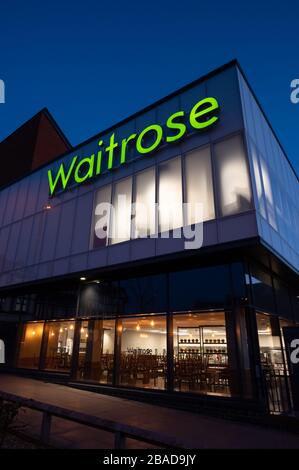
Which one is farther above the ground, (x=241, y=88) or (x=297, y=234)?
(x=241, y=88)

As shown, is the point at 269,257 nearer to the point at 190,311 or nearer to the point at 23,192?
the point at 190,311

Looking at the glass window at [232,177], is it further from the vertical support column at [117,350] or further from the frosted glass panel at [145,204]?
the vertical support column at [117,350]

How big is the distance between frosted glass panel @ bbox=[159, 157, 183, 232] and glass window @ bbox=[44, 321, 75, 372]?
728 cm

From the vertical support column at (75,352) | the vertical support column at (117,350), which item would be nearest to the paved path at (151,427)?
the vertical support column at (117,350)

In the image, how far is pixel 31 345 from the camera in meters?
16.9

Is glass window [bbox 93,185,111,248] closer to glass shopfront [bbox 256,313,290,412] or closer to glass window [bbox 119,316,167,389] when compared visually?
glass window [bbox 119,316,167,389]

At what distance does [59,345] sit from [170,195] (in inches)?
389

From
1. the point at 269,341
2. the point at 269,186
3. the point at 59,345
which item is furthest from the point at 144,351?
the point at 269,186

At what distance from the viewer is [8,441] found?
619 cm

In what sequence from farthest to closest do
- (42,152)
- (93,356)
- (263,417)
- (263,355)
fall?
(42,152), (93,356), (263,355), (263,417)

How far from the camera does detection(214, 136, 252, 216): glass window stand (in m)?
10.2

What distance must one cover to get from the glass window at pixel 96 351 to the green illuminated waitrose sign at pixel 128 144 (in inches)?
294
